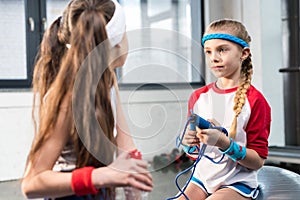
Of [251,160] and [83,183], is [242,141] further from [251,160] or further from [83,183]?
[83,183]

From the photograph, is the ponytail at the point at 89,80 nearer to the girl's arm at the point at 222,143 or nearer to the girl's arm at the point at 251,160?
the girl's arm at the point at 222,143

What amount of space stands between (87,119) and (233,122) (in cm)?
55

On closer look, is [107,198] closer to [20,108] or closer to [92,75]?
[92,75]

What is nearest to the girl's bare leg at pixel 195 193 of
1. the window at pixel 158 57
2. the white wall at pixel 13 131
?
the window at pixel 158 57

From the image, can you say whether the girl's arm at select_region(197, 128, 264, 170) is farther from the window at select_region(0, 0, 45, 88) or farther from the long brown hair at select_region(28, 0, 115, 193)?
the window at select_region(0, 0, 45, 88)

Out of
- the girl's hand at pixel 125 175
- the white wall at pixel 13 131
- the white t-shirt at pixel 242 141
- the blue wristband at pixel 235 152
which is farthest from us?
the white wall at pixel 13 131

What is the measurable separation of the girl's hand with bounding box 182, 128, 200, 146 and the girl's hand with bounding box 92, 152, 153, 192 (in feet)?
0.67

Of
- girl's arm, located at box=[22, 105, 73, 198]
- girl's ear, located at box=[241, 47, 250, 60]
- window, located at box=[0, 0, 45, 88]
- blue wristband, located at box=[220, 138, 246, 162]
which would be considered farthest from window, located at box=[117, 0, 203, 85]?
window, located at box=[0, 0, 45, 88]

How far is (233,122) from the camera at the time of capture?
3.66 ft

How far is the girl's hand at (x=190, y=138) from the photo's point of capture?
0.86 metres

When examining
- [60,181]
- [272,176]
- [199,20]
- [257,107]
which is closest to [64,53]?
[60,181]

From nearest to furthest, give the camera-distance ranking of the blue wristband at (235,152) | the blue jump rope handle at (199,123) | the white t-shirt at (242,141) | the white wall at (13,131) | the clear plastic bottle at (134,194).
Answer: the clear plastic bottle at (134,194) < the blue jump rope handle at (199,123) < the blue wristband at (235,152) < the white t-shirt at (242,141) < the white wall at (13,131)

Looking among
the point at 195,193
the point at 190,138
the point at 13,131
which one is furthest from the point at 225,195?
the point at 13,131

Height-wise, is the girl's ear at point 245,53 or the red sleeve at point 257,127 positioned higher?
the girl's ear at point 245,53
